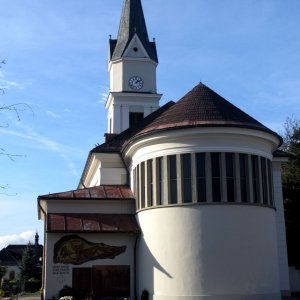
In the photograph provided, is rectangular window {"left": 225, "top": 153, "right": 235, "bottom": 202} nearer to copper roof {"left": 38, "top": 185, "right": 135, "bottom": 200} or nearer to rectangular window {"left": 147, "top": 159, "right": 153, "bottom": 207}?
rectangular window {"left": 147, "top": 159, "right": 153, "bottom": 207}

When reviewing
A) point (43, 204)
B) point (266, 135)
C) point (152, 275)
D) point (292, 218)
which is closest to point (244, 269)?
point (152, 275)

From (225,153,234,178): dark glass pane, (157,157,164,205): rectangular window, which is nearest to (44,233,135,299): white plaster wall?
(157,157,164,205): rectangular window

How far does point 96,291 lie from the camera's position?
26156 millimetres

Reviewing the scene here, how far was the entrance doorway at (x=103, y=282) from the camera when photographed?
1023 inches

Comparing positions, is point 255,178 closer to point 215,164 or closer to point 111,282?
point 215,164

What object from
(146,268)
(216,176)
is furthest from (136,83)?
(146,268)

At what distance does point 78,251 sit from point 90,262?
814 mm

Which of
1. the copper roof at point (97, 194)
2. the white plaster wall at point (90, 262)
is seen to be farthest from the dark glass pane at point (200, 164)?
the white plaster wall at point (90, 262)

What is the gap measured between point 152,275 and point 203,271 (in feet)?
9.00

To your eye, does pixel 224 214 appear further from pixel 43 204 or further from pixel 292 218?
pixel 292 218

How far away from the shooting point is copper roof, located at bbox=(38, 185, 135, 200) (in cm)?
2755

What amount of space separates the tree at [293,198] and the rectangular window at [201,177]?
11074 millimetres

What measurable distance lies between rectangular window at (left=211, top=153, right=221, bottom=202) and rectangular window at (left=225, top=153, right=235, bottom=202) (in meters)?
0.43

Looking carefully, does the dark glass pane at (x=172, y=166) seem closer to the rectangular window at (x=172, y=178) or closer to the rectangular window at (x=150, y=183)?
the rectangular window at (x=172, y=178)
